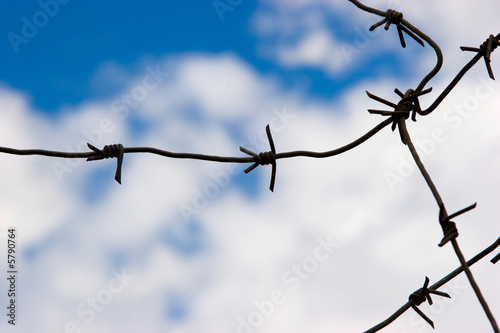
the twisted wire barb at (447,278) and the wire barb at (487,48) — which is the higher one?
the wire barb at (487,48)

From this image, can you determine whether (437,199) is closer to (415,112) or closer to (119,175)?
(415,112)

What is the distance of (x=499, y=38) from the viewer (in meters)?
1.38

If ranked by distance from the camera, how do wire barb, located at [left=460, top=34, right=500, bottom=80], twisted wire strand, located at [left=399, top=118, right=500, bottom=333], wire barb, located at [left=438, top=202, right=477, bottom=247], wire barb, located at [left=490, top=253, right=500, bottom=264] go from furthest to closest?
wire barb, located at [left=460, top=34, right=500, bottom=80], wire barb, located at [left=490, top=253, right=500, bottom=264], wire barb, located at [left=438, top=202, right=477, bottom=247], twisted wire strand, located at [left=399, top=118, right=500, bottom=333]

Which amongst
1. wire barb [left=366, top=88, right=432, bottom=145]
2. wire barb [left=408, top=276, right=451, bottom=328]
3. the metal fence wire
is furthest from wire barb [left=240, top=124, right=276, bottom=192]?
wire barb [left=408, top=276, right=451, bottom=328]

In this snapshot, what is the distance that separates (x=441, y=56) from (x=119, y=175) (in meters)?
0.73

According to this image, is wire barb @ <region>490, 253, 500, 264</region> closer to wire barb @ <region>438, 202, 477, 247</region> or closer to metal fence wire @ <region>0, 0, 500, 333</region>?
metal fence wire @ <region>0, 0, 500, 333</region>

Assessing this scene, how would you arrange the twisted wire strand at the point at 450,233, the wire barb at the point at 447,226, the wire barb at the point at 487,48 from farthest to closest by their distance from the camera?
the wire barb at the point at 487,48 → the wire barb at the point at 447,226 → the twisted wire strand at the point at 450,233

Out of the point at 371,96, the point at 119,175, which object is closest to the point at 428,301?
the point at 371,96

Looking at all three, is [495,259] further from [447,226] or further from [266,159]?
[266,159]

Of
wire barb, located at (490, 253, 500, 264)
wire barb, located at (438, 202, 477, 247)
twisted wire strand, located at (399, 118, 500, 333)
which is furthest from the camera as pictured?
wire barb, located at (490, 253, 500, 264)

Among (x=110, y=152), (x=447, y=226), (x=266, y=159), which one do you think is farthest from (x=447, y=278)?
(x=110, y=152)

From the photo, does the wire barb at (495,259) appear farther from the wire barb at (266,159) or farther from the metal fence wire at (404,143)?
the wire barb at (266,159)

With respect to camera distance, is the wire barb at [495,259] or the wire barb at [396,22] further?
the wire barb at [396,22]

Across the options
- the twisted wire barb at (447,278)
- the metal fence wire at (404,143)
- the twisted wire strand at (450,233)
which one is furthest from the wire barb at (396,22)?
the twisted wire barb at (447,278)
